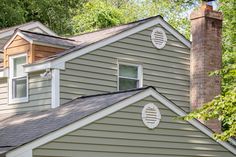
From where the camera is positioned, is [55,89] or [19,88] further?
[19,88]

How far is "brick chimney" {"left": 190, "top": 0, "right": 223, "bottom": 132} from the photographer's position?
19531mm

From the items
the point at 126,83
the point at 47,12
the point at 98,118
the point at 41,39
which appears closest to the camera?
the point at 98,118

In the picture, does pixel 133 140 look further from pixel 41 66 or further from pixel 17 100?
pixel 17 100

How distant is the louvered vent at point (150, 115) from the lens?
48.3 ft

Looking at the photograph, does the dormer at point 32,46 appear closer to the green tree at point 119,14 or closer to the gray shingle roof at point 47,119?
the gray shingle roof at point 47,119

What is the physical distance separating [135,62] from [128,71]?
1.21 feet

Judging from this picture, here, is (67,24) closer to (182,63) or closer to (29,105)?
(182,63)

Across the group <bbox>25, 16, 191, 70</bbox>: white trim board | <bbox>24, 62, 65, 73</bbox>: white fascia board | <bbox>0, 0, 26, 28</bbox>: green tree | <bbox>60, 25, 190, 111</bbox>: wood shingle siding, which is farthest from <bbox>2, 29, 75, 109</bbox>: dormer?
<bbox>0, 0, 26, 28</bbox>: green tree

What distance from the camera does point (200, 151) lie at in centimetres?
1586

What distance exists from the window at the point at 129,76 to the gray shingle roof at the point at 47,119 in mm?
2252

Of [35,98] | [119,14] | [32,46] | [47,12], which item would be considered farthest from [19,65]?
[47,12]

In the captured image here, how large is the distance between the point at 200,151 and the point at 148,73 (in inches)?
155

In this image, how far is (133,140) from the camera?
14586 mm

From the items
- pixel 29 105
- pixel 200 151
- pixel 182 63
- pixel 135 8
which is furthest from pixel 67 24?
pixel 200 151
